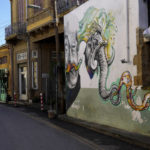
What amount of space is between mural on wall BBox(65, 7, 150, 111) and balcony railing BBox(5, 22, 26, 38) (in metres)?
7.96

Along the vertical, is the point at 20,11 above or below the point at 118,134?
above

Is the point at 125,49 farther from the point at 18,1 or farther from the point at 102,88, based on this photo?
the point at 18,1

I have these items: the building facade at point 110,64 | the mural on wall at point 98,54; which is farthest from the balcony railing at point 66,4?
the mural on wall at point 98,54

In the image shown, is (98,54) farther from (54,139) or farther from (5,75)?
(5,75)

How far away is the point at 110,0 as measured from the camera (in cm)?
898

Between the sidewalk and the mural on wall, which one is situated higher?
the mural on wall

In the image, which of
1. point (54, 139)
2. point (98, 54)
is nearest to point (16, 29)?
point (98, 54)

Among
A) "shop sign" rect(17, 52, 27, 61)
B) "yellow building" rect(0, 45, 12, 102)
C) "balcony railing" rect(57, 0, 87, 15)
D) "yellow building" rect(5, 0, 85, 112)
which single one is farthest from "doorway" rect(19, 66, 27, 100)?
"balcony railing" rect(57, 0, 87, 15)

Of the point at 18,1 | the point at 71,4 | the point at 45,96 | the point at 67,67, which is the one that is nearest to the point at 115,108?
the point at 67,67

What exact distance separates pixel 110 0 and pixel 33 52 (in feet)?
35.3

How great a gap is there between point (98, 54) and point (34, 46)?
32.6 feet

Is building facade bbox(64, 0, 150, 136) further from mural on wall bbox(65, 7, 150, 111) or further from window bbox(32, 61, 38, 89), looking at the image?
window bbox(32, 61, 38, 89)

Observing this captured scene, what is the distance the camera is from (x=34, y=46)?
1844cm

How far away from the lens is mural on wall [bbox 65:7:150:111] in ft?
27.2
